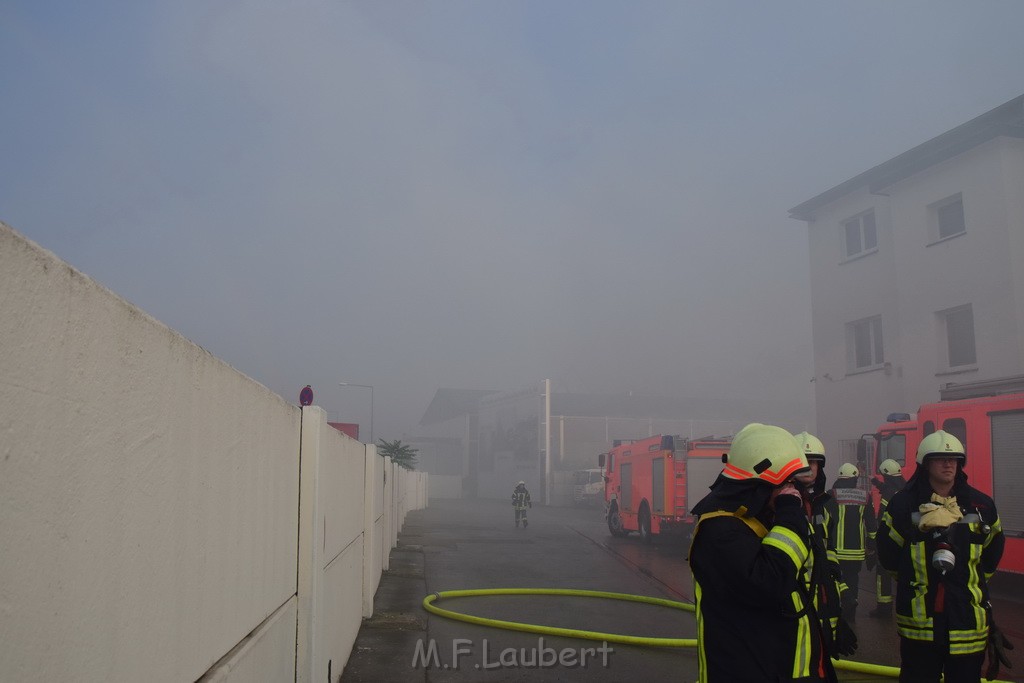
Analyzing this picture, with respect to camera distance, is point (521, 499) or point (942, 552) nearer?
point (942, 552)

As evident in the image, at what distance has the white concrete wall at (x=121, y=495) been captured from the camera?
139cm

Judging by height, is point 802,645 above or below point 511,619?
above

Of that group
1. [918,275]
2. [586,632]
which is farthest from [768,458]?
[918,275]

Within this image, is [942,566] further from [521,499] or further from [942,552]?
[521,499]

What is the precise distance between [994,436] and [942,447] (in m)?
8.29

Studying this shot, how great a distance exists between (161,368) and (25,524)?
2.45ft

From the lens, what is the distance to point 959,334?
20812mm

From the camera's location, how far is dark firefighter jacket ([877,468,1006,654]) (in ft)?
13.7

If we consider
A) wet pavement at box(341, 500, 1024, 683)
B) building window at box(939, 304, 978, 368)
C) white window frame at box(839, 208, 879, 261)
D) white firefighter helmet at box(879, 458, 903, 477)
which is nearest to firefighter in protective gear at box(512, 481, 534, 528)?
wet pavement at box(341, 500, 1024, 683)

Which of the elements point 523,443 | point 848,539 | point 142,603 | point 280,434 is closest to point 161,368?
point 142,603

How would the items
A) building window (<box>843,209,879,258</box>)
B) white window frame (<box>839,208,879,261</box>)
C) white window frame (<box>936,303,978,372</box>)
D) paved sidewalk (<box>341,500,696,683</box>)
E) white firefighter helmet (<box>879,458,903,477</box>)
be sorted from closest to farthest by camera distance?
paved sidewalk (<box>341,500,696,683</box>)
white firefighter helmet (<box>879,458,903,477</box>)
white window frame (<box>936,303,978,372</box>)
white window frame (<box>839,208,879,261</box>)
building window (<box>843,209,879,258</box>)

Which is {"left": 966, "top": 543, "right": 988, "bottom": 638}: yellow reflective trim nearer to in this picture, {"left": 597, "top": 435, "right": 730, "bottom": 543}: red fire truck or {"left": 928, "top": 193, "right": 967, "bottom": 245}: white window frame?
{"left": 597, "top": 435, "right": 730, "bottom": 543}: red fire truck

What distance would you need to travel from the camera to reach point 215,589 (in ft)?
8.50

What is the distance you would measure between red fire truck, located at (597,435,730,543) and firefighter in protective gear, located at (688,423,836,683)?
1453 centimetres
